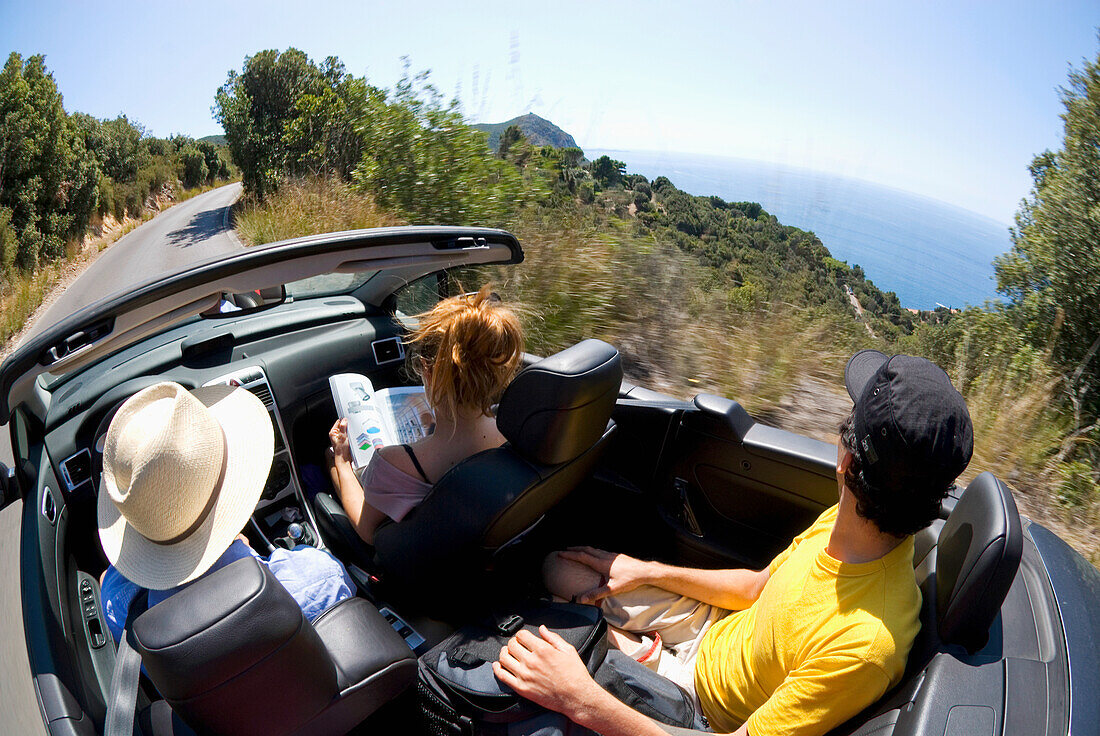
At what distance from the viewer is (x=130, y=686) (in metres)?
1.53

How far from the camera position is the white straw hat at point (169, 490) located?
156 cm

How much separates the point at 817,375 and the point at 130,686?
467cm

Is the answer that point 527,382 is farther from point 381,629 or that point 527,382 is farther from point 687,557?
point 687,557

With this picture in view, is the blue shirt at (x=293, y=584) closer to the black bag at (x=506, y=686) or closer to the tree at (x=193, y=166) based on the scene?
the black bag at (x=506, y=686)

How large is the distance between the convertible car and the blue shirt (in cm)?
10

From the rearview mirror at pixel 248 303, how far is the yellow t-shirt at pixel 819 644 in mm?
2575

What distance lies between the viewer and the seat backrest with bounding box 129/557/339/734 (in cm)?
121

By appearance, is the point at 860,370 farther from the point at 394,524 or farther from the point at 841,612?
the point at 394,524

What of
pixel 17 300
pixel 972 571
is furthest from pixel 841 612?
pixel 17 300

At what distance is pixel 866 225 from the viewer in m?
6.74

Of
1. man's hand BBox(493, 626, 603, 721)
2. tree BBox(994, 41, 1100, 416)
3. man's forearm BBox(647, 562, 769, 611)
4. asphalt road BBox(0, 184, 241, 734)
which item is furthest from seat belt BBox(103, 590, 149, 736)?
tree BBox(994, 41, 1100, 416)

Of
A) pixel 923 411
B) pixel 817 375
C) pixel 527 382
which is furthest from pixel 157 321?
pixel 817 375

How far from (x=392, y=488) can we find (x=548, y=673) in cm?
85

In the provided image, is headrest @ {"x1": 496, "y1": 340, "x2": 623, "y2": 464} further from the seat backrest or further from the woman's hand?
the woman's hand
